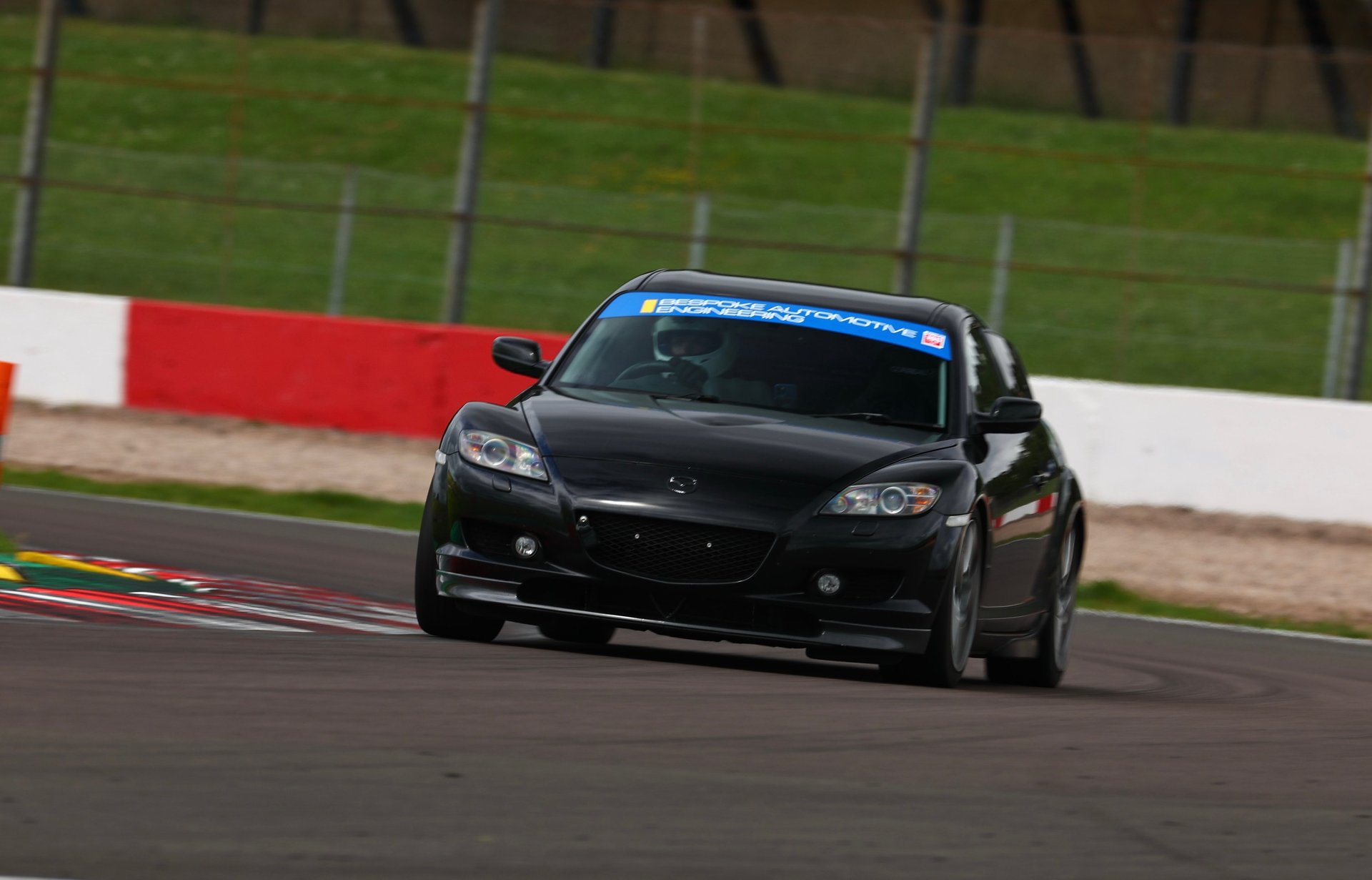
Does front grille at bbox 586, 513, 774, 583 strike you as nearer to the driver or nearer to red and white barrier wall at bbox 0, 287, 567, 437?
the driver

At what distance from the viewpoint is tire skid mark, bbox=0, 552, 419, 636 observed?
791cm

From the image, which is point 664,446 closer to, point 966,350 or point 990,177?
point 966,350

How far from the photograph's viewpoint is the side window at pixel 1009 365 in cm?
973

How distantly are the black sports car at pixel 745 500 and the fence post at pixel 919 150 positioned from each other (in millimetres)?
9442

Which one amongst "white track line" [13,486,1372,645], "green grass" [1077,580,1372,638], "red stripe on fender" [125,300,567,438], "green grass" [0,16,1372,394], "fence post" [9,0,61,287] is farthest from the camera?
"green grass" [0,16,1372,394]

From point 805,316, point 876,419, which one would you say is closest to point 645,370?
point 805,316

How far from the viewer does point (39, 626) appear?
7.36 m

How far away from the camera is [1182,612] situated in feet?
43.6

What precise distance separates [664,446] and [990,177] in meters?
27.8

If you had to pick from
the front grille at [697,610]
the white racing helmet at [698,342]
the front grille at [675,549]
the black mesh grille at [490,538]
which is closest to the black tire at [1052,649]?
the white racing helmet at [698,342]

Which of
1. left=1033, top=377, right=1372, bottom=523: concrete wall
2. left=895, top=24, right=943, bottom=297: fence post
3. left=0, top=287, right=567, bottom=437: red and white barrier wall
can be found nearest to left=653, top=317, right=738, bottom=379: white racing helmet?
left=1033, top=377, right=1372, bottom=523: concrete wall

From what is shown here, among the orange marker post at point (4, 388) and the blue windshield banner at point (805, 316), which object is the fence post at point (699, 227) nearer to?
the orange marker post at point (4, 388)

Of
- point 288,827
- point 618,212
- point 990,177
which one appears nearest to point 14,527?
point 288,827

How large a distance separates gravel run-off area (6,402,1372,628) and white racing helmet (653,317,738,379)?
5800 millimetres
